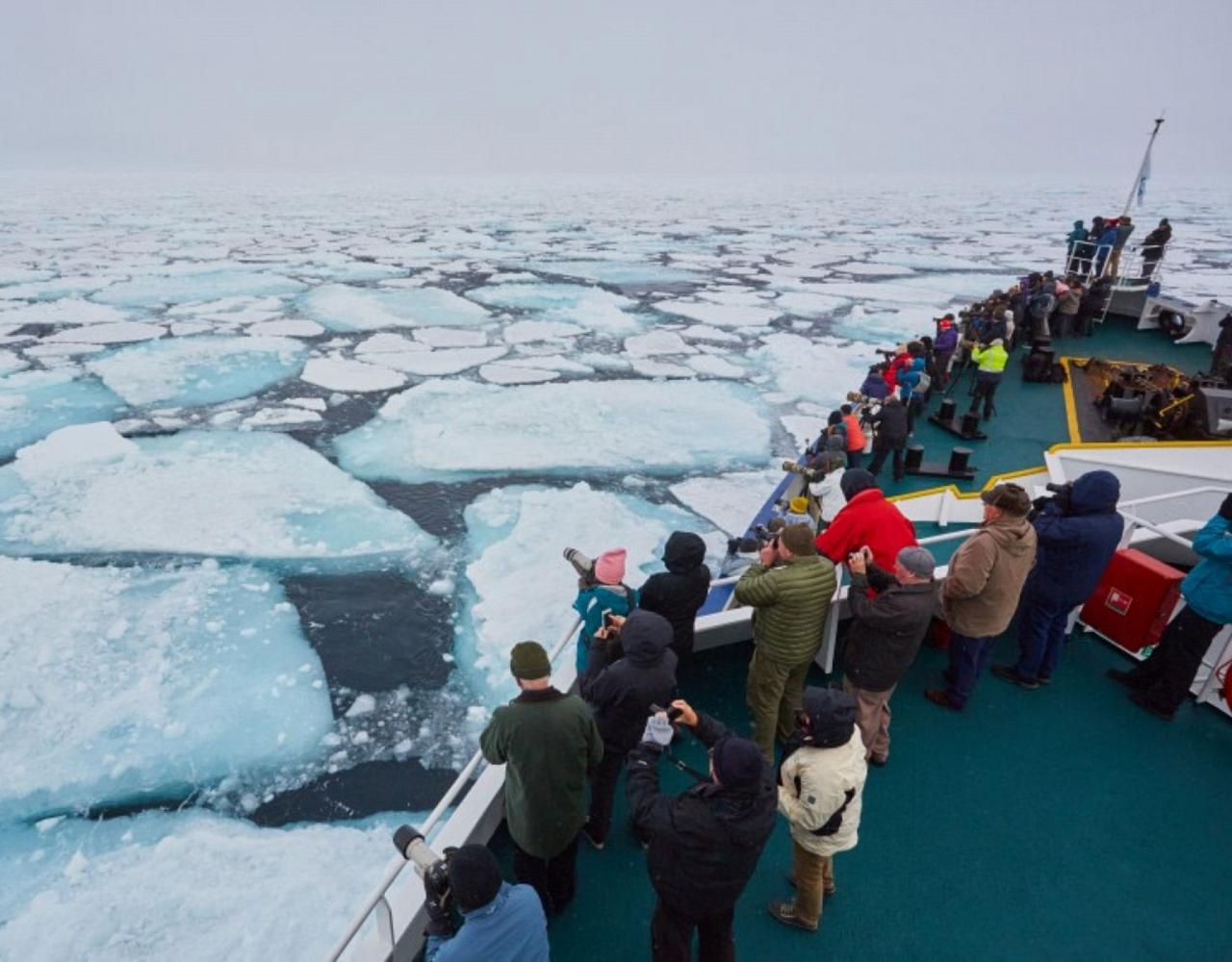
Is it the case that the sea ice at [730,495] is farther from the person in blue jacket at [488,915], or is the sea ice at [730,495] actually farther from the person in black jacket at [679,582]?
the person in blue jacket at [488,915]

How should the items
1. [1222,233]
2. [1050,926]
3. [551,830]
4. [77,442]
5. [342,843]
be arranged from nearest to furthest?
[551,830]
[1050,926]
[342,843]
[77,442]
[1222,233]

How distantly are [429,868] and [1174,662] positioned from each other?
2.93m

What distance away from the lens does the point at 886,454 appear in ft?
18.2

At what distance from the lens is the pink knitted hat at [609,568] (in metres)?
2.47

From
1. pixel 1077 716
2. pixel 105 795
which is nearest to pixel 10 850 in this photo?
pixel 105 795

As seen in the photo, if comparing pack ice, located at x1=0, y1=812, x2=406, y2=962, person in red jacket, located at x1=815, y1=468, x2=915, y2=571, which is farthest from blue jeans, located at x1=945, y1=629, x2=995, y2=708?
pack ice, located at x1=0, y1=812, x2=406, y2=962

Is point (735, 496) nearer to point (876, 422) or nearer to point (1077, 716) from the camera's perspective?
point (876, 422)

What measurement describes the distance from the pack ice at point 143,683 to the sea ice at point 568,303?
8570mm

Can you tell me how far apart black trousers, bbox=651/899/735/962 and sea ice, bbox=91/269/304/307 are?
50.8 feet

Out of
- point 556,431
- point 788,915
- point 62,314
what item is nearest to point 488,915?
point 788,915

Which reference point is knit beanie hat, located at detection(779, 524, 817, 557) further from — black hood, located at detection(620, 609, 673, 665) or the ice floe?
the ice floe

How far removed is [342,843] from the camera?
318 cm

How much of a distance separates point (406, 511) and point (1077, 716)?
4.84 m

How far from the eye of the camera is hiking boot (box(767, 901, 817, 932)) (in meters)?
2.16
